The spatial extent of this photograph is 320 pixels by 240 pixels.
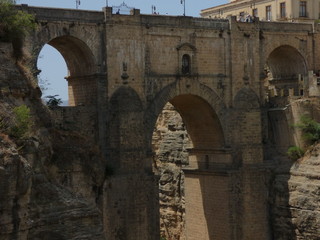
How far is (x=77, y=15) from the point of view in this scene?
1289 inches

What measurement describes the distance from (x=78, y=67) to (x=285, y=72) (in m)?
13.7

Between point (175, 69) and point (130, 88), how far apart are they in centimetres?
299

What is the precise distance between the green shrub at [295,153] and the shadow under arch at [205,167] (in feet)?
10.3

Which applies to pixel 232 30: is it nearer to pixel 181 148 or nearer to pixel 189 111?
pixel 189 111

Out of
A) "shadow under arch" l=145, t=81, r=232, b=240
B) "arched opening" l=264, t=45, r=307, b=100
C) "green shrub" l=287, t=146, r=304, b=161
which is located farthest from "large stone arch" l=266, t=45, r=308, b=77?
"shadow under arch" l=145, t=81, r=232, b=240

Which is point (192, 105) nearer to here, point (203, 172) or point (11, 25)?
point (203, 172)

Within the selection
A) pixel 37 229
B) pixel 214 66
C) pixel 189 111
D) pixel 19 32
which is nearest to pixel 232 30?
pixel 214 66

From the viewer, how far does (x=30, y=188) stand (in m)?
16.9

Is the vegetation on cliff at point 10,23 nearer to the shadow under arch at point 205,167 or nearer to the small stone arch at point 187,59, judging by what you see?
the small stone arch at point 187,59

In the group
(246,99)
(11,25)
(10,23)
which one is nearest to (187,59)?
(246,99)

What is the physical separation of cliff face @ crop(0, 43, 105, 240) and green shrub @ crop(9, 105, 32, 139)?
0.43 ft

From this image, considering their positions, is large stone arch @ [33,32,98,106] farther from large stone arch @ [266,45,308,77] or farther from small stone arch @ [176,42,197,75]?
large stone arch @ [266,45,308,77]

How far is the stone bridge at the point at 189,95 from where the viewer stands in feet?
109

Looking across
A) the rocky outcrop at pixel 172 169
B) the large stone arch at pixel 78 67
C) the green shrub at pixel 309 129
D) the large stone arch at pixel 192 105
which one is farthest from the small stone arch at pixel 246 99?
the large stone arch at pixel 78 67
